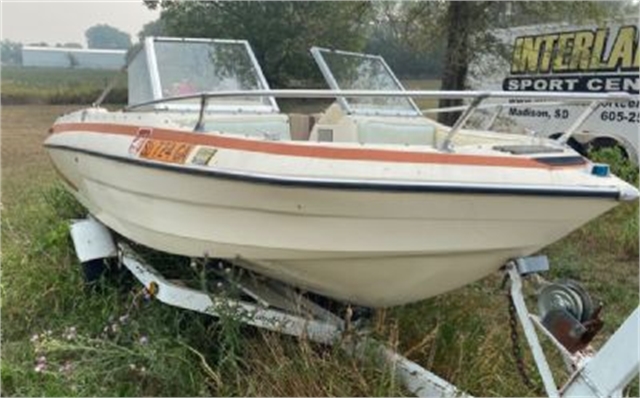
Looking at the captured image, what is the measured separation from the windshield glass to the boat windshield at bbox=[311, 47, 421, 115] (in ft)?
1.47

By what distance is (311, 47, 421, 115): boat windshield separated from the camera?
4196 millimetres

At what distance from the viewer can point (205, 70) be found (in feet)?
13.5

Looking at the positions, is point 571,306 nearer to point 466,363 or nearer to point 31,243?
point 466,363

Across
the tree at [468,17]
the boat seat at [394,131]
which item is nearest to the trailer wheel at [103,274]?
the boat seat at [394,131]

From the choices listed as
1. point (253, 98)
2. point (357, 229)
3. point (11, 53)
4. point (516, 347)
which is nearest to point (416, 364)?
point (516, 347)

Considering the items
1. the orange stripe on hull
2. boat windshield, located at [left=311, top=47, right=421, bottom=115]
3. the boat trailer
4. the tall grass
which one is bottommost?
the tall grass

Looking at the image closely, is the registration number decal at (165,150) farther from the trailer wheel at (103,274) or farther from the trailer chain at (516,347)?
the trailer chain at (516,347)

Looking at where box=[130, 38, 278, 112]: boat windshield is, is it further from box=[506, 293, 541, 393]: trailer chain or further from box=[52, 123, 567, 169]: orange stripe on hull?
box=[506, 293, 541, 393]: trailer chain

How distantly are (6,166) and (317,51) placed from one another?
7893 mm

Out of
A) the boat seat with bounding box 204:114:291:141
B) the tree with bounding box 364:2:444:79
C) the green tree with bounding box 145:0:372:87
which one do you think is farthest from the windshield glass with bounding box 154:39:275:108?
the tree with bounding box 364:2:444:79

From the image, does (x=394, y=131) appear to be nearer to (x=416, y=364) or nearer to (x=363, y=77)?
(x=363, y=77)

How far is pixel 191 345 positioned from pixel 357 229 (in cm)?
122

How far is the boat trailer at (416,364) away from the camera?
7.48 ft

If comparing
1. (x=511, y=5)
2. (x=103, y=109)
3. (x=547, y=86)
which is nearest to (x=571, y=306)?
(x=103, y=109)
